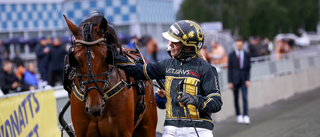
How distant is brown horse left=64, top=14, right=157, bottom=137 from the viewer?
4.58 m

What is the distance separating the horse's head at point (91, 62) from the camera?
453cm

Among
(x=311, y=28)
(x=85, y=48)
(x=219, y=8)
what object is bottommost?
(x=311, y=28)

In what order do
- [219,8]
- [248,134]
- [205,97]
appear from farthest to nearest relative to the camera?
1. [219,8]
2. [248,134]
3. [205,97]

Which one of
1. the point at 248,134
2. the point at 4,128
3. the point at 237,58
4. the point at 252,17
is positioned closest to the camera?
the point at 4,128

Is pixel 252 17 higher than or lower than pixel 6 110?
lower

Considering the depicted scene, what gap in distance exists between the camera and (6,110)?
657 cm

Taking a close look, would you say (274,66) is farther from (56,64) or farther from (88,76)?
(88,76)

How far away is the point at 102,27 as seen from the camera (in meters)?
4.89

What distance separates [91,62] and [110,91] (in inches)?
17.3

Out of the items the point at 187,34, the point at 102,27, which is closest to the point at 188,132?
the point at 187,34

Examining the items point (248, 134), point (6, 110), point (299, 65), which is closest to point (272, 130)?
point (248, 134)

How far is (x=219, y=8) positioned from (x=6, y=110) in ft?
196

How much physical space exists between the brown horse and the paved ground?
4.86 meters

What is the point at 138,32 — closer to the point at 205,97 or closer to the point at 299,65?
the point at 299,65
